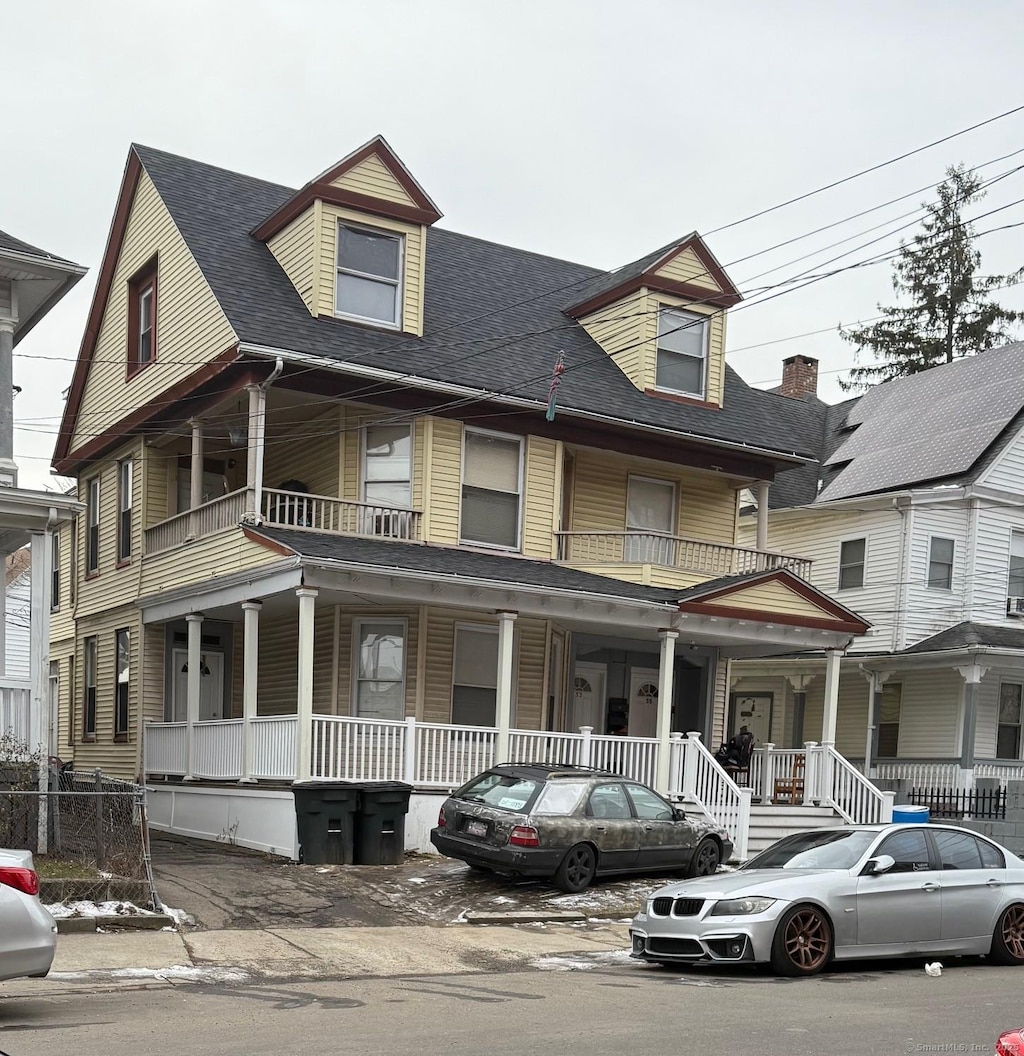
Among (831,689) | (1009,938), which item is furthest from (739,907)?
(831,689)

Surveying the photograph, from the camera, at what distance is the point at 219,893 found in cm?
1558

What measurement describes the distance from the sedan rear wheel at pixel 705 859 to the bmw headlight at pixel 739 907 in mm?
6083

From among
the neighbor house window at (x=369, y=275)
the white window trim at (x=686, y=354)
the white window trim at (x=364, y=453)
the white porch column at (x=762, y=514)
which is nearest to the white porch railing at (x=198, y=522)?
the white window trim at (x=364, y=453)

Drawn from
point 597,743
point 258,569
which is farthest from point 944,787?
point 258,569

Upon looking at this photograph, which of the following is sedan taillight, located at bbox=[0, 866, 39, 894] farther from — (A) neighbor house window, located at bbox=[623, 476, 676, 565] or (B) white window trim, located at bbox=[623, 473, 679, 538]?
(B) white window trim, located at bbox=[623, 473, 679, 538]

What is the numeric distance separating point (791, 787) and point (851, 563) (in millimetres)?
9802

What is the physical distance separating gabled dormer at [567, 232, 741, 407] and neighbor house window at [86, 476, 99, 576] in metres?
10.5

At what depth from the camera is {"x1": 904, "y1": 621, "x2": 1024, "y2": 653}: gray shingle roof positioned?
1165 inches

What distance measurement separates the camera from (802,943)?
12.1 metres

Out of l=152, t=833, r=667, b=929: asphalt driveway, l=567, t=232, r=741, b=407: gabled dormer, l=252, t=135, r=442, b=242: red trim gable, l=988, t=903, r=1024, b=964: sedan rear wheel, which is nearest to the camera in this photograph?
l=988, t=903, r=1024, b=964: sedan rear wheel

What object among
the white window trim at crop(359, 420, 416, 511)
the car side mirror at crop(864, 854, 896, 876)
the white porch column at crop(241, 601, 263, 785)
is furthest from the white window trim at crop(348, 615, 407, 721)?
the car side mirror at crop(864, 854, 896, 876)

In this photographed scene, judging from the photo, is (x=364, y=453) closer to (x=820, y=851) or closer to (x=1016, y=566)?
(x=820, y=851)

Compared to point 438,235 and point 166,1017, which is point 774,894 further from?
point 438,235

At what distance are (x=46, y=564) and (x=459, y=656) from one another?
26.2 ft
